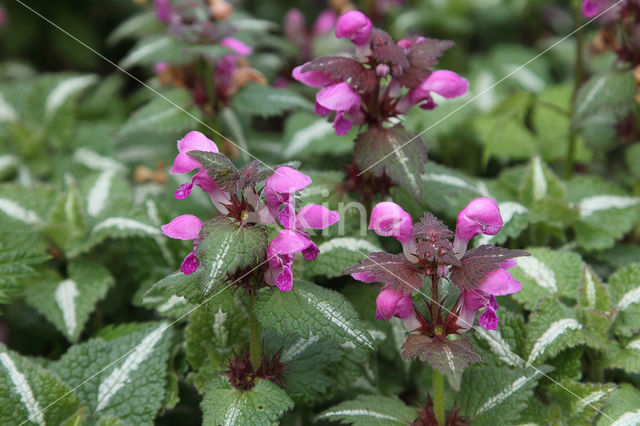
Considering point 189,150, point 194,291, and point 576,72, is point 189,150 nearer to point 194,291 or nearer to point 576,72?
point 194,291

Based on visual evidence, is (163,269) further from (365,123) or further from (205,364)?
(365,123)

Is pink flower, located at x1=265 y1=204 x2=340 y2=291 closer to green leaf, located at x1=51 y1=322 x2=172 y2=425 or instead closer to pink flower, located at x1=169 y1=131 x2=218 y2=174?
pink flower, located at x1=169 y1=131 x2=218 y2=174

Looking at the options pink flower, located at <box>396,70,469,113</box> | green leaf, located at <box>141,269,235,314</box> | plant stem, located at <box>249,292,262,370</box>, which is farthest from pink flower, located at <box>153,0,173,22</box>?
plant stem, located at <box>249,292,262,370</box>

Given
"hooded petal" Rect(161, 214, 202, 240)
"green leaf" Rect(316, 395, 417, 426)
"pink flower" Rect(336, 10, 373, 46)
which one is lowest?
"green leaf" Rect(316, 395, 417, 426)

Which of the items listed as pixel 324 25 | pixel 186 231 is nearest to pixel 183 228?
pixel 186 231

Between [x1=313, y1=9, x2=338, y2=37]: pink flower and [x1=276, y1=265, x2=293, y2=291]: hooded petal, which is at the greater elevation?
[x1=276, y1=265, x2=293, y2=291]: hooded petal

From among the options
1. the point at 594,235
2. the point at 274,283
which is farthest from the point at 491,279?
the point at 594,235

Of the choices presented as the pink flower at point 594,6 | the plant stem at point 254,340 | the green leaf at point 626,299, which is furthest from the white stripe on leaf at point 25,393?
the pink flower at point 594,6
